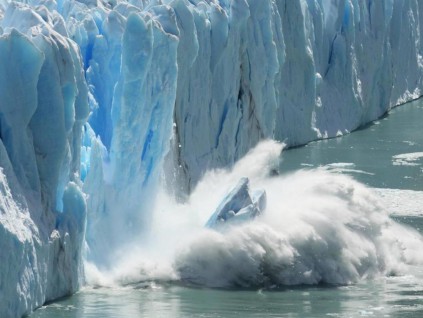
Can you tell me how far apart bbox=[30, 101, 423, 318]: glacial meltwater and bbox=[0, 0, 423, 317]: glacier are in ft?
1.23

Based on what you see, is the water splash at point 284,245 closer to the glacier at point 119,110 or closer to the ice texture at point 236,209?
the ice texture at point 236,209

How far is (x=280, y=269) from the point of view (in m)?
15.4

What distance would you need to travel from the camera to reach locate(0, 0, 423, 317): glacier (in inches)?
509

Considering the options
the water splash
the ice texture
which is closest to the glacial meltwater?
the water splash

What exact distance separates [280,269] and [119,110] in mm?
2318

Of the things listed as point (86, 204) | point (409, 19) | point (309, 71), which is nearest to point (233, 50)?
point (309, 71)

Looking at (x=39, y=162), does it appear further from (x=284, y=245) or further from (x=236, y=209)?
(x=284, y=245)

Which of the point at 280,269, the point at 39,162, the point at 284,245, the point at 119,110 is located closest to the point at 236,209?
the point at 284,245

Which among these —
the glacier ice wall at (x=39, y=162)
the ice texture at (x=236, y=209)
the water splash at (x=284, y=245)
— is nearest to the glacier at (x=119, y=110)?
the glacier ice wall at (x=39, y=162)

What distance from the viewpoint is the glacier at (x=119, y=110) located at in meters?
12.9

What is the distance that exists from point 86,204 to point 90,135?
1671mm

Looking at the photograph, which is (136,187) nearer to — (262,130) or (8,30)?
(8,30)

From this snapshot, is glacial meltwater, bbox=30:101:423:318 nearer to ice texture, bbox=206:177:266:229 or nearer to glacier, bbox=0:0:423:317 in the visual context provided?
ice texture, bbox=206:177:266:229

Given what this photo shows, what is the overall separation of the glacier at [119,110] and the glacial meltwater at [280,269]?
1.23 feet
